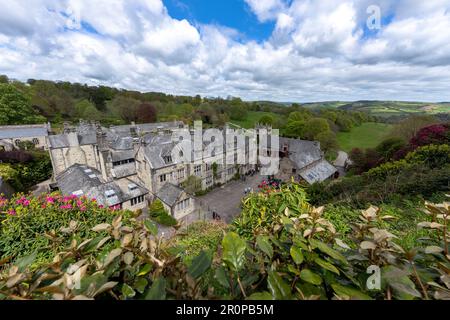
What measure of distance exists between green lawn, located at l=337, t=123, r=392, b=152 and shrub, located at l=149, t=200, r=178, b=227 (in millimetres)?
47973

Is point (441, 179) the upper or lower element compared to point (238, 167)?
upper

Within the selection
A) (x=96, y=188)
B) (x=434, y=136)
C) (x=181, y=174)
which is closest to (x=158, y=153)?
(x=181, y=174)

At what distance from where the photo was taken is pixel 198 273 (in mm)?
1652

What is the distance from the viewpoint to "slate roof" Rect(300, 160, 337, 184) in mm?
26428

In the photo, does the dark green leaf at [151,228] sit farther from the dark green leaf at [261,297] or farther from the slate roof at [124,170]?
the slate roof at [124,170]

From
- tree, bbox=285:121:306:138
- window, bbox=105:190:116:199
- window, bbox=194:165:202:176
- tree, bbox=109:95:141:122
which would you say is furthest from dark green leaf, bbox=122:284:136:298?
tree, bbox=109:95:141:122

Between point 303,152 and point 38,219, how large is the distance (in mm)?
32767

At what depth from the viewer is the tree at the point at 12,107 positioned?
3722 centimetres

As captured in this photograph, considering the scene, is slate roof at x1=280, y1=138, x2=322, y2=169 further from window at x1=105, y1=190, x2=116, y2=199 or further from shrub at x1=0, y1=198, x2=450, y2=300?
shrub at x1=0, y1=198, x2=450, y2=300

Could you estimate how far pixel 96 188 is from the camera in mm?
17156

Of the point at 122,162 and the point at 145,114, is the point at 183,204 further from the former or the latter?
the point at 145,114
